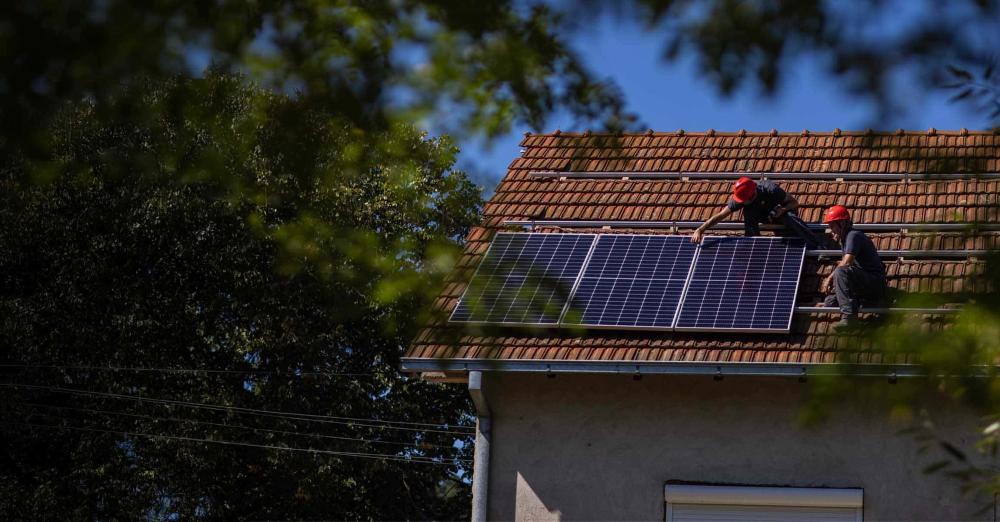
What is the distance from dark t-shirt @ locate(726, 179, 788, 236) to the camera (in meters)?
12.5

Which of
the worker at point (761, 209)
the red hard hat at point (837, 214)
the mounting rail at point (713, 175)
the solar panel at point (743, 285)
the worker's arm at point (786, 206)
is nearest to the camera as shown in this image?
the solar panel at point (743, 285)

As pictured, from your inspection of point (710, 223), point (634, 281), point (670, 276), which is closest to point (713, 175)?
point (710, 223)

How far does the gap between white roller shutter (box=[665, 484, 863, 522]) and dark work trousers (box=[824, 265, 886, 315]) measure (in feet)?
4.68

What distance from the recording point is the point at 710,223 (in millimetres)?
12562

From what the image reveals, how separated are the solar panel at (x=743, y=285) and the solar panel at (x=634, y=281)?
14 centimetres

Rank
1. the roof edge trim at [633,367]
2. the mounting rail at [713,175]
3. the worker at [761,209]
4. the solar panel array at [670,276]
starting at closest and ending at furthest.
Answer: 1. the roof edge trim at [633,367]
2. the solar panel array at [670,276]
3. the worker at [761,209]
4. the mounting rail at [713,175]

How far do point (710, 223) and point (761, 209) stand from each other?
49 centimetres

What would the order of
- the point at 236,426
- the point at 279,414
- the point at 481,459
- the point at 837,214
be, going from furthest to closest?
the point at 279,414, the point at 236,426, the point at 837,214, the point at 481,459

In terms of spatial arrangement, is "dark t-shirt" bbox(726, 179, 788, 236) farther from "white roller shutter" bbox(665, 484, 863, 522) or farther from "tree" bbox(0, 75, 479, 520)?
"tree" bbox(0, 75, 479, 520)

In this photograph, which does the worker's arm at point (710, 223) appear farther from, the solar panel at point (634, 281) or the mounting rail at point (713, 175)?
the mounting rail at point (713, 175)

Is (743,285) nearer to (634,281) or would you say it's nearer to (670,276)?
(670,276)

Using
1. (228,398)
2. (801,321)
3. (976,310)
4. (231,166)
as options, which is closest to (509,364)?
(801,321)

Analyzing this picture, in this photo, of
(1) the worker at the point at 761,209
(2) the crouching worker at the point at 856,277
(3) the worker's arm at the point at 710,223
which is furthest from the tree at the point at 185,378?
(2) the crouching worker at the point at 856,277

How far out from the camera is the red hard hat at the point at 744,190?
1228cm
